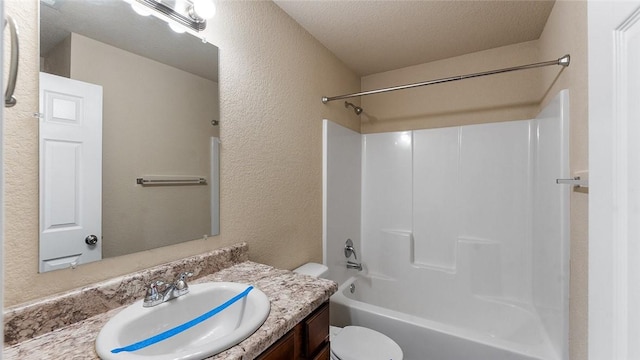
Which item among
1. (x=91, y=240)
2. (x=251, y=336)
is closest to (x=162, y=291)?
(x=91, y=240)

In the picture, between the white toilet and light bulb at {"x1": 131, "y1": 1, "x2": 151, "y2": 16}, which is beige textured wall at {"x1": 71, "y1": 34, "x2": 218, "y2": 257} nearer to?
light bulb at {"x1": 131, "y1": 1, "x2": 151, "y2": 16}

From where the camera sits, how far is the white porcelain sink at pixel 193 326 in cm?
68

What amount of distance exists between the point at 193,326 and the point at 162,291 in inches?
6.4

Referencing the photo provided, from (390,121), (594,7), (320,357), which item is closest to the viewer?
(594,7)

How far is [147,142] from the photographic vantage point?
1059 mm

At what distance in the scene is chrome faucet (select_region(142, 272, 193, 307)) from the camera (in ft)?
2.92

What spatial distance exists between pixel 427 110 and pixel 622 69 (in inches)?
83.1

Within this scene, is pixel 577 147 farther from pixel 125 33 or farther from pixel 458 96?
pixel 125 33

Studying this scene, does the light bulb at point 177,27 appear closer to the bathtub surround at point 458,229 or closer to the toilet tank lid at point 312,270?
the bathtub surround at point 458,229

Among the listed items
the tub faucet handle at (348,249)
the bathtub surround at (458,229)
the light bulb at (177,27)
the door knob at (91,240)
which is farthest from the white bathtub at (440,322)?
the light bulb at (177,27)

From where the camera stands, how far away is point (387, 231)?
2584 mm

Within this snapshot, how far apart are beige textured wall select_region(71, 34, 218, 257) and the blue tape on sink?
0.36 metres

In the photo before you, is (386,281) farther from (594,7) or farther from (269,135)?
(594,7)

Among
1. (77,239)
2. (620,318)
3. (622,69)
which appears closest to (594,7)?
(622,69)
